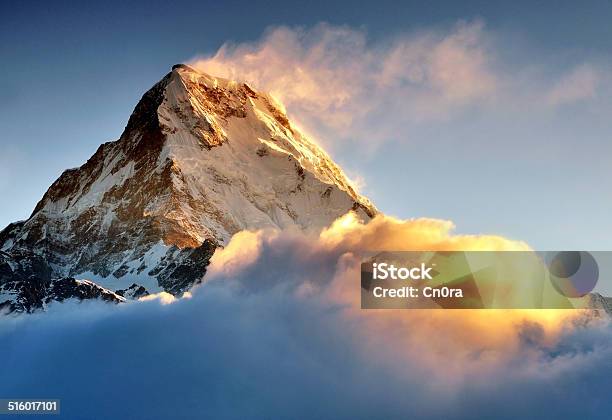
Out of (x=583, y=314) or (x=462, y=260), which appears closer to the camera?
(x=462, y=260)

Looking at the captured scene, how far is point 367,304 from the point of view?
105 meters

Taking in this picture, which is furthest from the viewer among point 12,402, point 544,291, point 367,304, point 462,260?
point 12,402

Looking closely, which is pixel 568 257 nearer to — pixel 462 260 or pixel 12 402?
pixel 462 260

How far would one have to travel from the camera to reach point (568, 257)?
391ft

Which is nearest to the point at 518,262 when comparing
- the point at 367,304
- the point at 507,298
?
the point at 507,298

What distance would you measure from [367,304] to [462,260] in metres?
17.1

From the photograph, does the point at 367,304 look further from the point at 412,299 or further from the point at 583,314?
the point at 583,314

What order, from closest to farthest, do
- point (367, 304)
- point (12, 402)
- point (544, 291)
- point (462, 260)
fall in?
point (367, 304), point (462, 260), point (544, 291), point (12, 402)

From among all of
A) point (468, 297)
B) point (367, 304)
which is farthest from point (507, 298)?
point (367, 304)

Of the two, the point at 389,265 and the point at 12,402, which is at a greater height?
the point at 389,265

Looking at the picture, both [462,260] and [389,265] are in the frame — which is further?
[462,260]

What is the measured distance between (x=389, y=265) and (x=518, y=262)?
21571mm

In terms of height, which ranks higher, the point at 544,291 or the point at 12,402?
the point at 544,291

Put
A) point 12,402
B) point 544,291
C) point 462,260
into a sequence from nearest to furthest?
point 462,260 → point 544,291 → point 12,402
